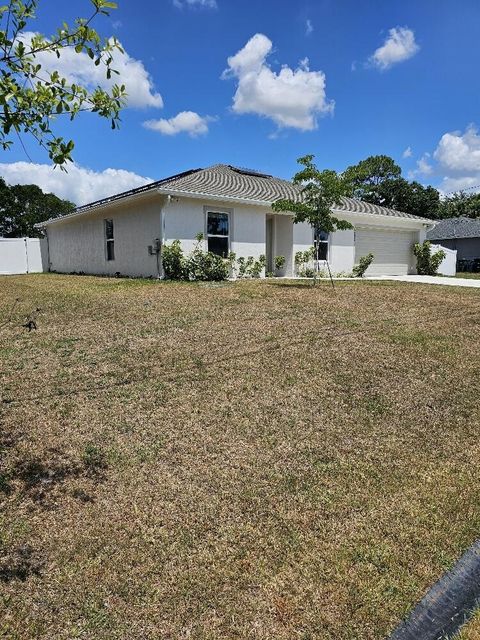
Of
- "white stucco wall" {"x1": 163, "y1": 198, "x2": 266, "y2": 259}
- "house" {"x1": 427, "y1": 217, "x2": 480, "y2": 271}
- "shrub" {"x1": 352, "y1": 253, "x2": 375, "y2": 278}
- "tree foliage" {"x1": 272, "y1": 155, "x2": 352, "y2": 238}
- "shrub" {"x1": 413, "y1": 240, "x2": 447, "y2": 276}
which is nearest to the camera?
"tree foliage" {"x1": 272, "y1": 155, "x2": 352, "y2": 238}

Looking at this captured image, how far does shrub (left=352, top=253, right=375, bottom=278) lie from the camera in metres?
18.4

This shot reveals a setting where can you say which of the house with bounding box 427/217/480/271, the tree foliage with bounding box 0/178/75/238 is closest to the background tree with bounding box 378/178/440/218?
the house with bounding box 427/217/480/271

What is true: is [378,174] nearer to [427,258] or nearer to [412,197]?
[412,197]

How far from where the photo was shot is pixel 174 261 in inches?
515

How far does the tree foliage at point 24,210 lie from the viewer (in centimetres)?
4217

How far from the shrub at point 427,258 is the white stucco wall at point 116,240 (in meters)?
13.6

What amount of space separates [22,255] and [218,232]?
587 inches

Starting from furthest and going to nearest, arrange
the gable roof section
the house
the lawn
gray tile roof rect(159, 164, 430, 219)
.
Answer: the house, gray tile roof rect(159, 164, 430, 219), the gable roof section, the lawn

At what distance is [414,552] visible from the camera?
2557 mm

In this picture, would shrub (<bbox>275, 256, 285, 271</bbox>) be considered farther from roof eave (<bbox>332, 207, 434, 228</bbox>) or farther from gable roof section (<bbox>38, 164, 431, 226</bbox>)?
roof eave (<bbox>332, 207, 434, 228</bbox>)

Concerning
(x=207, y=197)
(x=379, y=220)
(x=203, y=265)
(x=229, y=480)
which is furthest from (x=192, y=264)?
(x=229, y=480)

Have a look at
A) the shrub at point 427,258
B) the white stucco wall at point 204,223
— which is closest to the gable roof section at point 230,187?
the white stucco wall at point 204,223

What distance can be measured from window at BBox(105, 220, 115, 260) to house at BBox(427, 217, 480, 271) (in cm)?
2571

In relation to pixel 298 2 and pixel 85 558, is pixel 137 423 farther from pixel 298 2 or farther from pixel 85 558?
pixel 298 2
